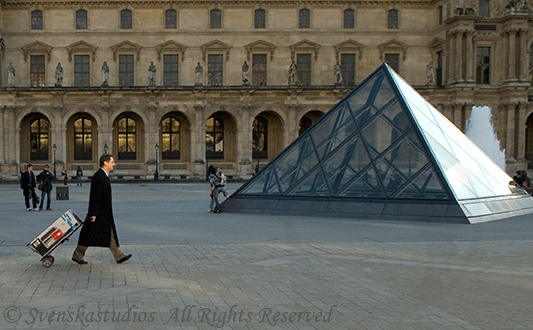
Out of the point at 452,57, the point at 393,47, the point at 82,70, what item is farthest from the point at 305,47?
the point at 82,70

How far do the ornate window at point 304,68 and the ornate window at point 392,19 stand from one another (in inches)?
294

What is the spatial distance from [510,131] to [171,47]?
94.2ft

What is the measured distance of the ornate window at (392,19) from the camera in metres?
51.8

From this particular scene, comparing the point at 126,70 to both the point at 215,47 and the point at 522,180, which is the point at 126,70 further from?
the point at 522,180

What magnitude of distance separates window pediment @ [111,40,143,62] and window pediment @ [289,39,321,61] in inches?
506

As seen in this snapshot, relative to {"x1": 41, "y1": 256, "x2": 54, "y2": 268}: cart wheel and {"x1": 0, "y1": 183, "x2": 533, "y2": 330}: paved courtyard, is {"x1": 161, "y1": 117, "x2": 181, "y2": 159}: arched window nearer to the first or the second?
{"x1": 0, "y1": 183, "x2": 533, "y2": 330}: paved courtyard

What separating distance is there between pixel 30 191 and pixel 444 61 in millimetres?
38797

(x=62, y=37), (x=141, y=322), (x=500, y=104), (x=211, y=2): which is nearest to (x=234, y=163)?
(x=211, y=2)

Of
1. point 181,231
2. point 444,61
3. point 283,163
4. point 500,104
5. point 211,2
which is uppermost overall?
point 211,2

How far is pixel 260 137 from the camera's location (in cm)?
5253

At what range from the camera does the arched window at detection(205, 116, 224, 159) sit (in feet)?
171

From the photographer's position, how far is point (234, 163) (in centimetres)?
5066

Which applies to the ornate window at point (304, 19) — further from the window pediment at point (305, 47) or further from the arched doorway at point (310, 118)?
the arched doorway at point (310, 118)

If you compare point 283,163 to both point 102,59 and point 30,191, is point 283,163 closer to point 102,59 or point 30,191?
point 30,191
